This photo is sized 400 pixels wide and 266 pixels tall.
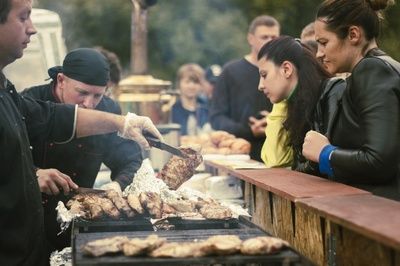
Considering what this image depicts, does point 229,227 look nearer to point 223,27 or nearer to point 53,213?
point 53,213

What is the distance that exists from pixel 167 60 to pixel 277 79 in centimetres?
1481

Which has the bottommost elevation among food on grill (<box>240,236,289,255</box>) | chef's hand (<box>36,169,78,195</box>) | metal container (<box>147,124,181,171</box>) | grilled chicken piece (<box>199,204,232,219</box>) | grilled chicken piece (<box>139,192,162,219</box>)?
metal container (<box>147,124,181,171</box>)

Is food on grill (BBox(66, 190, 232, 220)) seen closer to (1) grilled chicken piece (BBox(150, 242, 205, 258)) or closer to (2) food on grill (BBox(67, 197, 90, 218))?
(2) food on grill (BBox(67, 197, 90, 218))

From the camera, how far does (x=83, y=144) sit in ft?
18.3

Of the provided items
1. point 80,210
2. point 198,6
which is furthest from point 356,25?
point 198,6

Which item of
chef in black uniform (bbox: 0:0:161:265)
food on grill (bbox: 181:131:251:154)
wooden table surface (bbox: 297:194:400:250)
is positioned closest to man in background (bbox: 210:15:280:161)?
food on grill (bbox: 181:131:251:154)

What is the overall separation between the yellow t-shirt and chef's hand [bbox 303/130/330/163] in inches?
40.4

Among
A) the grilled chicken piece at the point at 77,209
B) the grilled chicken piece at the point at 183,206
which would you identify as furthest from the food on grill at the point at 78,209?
the grilled chicken piece at the point at 183,206

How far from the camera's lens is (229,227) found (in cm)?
421

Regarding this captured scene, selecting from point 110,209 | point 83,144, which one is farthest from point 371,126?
point 83,144

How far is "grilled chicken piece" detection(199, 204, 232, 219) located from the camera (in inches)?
168

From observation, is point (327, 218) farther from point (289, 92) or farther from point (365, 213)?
point (289, 92)

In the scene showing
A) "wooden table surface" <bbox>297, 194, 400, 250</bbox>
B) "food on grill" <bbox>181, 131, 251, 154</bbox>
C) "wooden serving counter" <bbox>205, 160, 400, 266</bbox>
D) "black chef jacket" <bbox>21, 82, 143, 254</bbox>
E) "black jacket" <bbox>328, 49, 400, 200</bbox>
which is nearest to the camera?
"wooden table surface" <bbox>297, 194, 400, 250</bbox>

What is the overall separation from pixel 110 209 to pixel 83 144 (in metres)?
1.31
